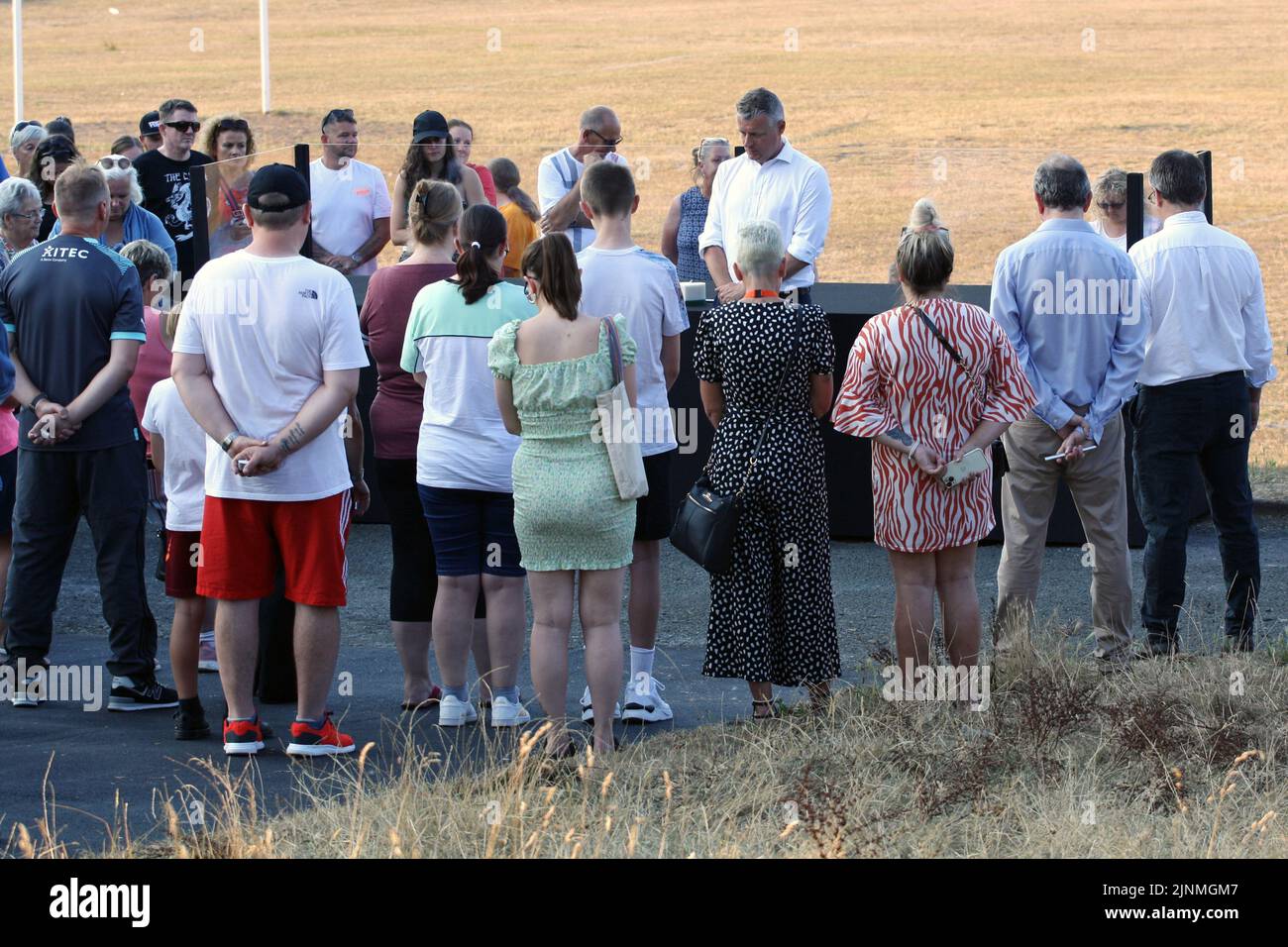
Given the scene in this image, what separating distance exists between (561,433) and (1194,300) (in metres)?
2.69

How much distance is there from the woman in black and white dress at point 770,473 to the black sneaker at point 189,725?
169 centimetres

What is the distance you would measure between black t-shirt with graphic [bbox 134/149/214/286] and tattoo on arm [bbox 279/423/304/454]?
17.9 ft

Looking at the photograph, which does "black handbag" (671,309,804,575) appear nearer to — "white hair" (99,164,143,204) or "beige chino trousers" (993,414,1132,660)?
"beige chino trousers" (993,414,1132,660)

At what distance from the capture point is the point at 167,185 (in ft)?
35.3

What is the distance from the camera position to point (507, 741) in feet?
19.2

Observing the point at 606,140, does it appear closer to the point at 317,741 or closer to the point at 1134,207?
the point at 1134,207

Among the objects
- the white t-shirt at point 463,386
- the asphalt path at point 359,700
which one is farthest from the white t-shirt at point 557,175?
the white t-shirt at point 463,386

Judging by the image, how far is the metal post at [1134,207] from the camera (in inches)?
330

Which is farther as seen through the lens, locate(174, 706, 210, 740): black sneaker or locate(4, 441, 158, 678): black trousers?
locate(4, 441, 158, 678): black trousers

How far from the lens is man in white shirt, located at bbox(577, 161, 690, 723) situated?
601 cm

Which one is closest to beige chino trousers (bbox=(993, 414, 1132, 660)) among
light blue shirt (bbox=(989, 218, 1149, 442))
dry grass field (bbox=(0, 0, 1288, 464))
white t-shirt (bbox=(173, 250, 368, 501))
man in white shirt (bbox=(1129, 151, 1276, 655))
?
light blue shirt (bbox=(989, 218, 1149, 442))

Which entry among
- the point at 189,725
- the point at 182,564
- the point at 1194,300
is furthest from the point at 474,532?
the point at 1194,300

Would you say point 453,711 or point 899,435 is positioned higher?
point 899,435

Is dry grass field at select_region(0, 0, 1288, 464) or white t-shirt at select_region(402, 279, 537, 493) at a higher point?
dry grass field at select_region(0, 0, 1288, 464)
